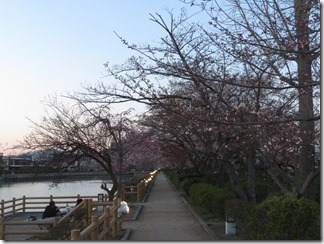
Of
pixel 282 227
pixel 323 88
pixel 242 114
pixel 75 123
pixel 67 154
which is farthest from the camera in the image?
pixel 75 123

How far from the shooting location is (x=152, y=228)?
13797 mm

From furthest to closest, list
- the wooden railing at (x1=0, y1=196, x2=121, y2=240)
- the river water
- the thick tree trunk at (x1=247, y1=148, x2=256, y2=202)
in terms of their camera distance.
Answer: the river water, the thick tree trunk at (x1=247, y1=148, x2=256, y2=202), the wooden railing at (x1=0, y1=196, x2=121, y2=240)

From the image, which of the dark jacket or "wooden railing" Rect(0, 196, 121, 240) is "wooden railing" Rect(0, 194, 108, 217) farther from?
"wooden railing" Rect(0, 196, 121, 240)

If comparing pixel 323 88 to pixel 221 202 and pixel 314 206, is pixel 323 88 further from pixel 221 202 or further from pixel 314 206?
pixel 221 202

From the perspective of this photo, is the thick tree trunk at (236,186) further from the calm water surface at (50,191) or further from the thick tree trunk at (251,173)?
the calm water surface at (50,191)

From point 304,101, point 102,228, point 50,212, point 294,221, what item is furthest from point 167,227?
point 294,221

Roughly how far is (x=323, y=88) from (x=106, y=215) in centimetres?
607

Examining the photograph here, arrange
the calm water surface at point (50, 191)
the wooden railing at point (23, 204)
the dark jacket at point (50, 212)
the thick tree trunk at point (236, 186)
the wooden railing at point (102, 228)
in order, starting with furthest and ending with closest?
the calm water surface at point (50, 191), the wooden railing at point (23, 204), the dark jacket at point (50, 212), the thick tree trunk at point (236, 186), the wooden railing at point (102, 228)

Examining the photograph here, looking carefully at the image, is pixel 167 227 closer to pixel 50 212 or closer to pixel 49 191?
pixel 50 212

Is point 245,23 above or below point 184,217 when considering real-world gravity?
above

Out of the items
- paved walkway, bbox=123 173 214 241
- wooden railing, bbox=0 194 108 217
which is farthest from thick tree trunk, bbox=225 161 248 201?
wooden railing, bbox=0 194 108 217

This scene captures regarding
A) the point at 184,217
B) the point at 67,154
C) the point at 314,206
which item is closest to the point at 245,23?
the point at 314,206

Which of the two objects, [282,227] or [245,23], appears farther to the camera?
[245,23]

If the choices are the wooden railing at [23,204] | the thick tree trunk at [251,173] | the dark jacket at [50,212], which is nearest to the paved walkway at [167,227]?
the thick tree trunk at [251,173]
